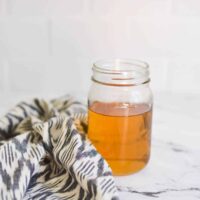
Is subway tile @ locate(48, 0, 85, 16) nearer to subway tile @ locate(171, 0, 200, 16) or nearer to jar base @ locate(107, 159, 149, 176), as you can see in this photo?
subway tile @ locate(171, 0, 200, 16)

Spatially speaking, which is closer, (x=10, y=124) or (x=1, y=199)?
(x=1, y=199)

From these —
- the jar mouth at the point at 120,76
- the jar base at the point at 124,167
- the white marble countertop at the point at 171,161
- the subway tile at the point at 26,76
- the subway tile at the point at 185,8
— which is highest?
the subway tile at the point at 185,8

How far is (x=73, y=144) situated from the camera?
0.69 meters

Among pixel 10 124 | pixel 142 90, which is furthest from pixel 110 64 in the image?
pixel 10 124

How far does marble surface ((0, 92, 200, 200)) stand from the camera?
0.68 metres

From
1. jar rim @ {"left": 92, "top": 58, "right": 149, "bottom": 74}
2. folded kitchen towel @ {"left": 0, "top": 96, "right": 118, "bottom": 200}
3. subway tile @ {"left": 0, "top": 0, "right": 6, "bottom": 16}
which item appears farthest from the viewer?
subway tile @ {"left": 0, "top": 0, "right": 6, "bottom": 16}

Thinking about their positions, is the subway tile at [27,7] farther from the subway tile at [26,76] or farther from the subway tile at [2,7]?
the subway tile at [26,76]

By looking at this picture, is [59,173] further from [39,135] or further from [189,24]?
[189,24]

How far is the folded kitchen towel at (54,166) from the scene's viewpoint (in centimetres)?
62

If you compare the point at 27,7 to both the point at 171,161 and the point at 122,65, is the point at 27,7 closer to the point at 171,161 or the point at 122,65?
the point at 122,65

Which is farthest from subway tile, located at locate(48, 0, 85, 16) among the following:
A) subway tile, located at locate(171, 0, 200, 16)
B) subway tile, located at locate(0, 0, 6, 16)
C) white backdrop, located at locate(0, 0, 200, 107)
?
subway tile, located at locate(171, 0, 200, 16)

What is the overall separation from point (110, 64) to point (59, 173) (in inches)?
8.8

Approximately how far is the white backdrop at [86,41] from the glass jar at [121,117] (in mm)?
293

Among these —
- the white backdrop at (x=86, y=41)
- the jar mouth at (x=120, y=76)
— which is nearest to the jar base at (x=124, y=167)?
the jar mouth at (x=120, y=76)
